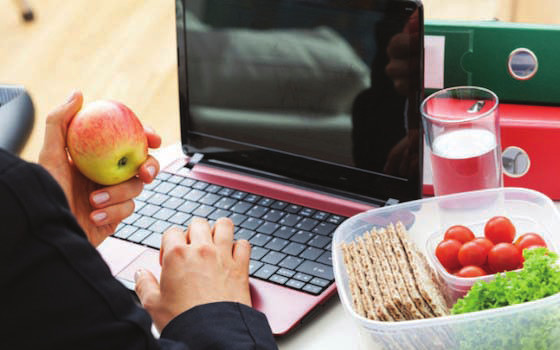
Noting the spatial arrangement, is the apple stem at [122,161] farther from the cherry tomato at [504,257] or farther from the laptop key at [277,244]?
the cherry tomato at [504,257]

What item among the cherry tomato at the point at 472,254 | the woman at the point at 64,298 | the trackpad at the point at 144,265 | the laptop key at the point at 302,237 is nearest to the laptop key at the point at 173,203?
the trackpad at the point at 144,265

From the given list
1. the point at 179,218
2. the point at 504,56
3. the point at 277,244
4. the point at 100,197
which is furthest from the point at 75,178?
the point at 504,56

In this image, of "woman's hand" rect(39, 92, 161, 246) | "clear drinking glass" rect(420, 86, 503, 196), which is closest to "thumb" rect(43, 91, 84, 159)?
"woman's hand" rect(39, 92, 161, 246)

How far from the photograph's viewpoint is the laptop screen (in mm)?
991

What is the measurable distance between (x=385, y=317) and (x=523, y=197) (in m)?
0.25

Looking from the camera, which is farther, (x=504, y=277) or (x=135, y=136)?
(x=135, y=136)

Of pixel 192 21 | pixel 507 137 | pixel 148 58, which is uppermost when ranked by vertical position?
pixel 192 21

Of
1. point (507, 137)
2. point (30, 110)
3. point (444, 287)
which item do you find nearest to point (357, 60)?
point (507, 137)

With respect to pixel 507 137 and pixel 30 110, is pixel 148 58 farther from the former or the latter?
pixel 507 137

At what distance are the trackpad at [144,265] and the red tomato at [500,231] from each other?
410mm

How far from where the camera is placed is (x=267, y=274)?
3.12 ft

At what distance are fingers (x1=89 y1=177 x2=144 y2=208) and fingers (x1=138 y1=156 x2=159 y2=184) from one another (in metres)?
0.02

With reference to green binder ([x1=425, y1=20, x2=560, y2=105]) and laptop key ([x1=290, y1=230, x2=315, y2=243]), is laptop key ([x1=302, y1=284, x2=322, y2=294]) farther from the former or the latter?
green binder ([x1=425, y1=20, x2=560, y2=105])

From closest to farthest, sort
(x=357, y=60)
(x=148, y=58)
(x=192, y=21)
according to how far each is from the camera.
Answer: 1. (x=357, y=60)
2. (x=192, y=21)
3. (x=148, y=58)
